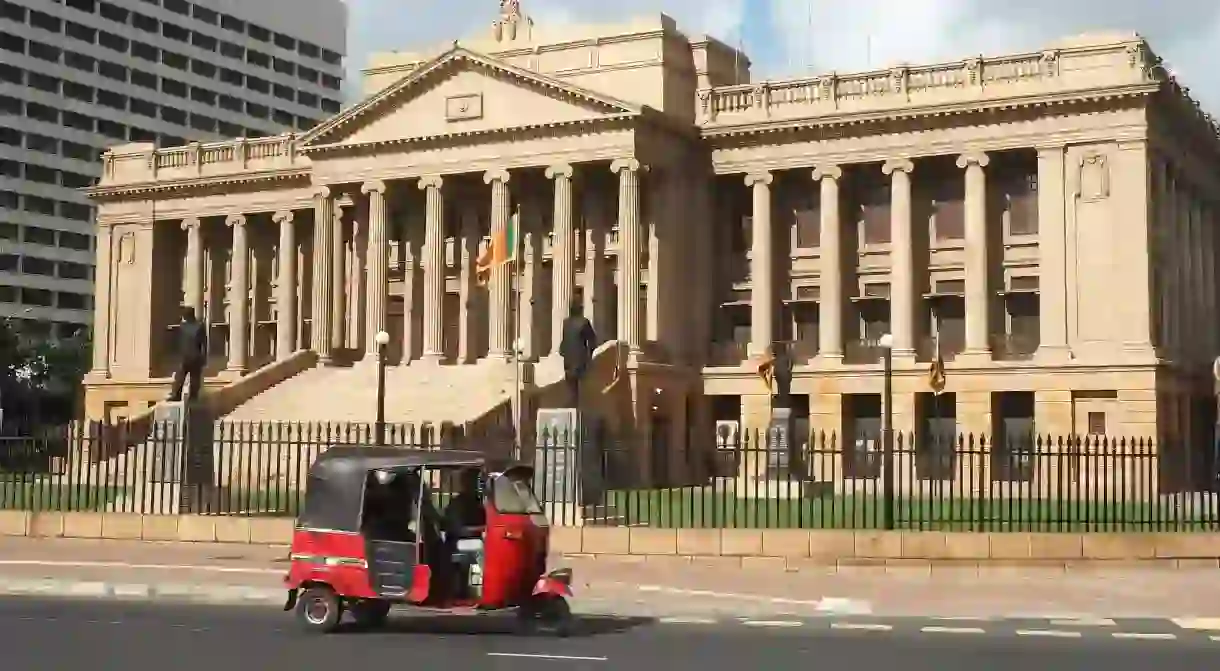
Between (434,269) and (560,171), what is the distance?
21.1 feet

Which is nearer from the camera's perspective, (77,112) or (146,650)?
(146,650)

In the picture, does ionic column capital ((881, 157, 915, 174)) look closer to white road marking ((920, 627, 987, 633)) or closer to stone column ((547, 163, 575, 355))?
stone column ((547, 163, 575, 355))

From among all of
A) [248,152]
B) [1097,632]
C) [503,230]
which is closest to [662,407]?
[503,230]

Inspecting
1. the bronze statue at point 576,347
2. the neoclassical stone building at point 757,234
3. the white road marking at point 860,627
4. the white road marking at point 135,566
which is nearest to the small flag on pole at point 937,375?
the neoclassical stone building at point 757,234

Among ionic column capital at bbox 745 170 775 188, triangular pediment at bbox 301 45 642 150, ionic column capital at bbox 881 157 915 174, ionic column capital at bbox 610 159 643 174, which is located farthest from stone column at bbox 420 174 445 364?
ionic column capital at bbox 881 157 915 174

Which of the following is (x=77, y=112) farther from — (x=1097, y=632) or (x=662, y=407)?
(x=1097, y=632)

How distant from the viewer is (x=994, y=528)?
28.9 metres

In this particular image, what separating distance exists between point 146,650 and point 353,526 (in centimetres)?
287

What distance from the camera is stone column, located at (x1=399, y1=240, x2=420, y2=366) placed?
194 ft

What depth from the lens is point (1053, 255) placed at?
51.7 meters

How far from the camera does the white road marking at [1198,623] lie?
65.4 feet

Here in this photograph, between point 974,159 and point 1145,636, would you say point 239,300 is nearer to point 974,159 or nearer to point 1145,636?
point 974,159

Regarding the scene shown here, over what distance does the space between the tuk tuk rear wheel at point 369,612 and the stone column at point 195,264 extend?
51.9m

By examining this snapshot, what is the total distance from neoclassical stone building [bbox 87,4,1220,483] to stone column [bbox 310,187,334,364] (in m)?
0.11
